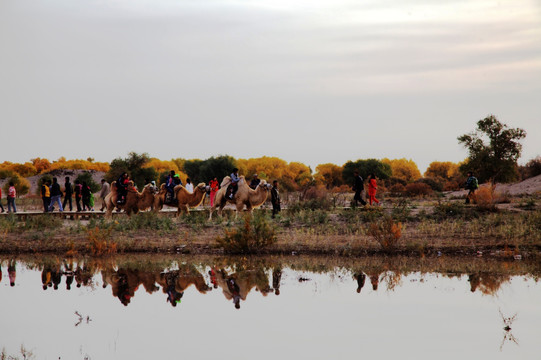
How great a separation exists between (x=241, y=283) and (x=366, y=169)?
62397 mm

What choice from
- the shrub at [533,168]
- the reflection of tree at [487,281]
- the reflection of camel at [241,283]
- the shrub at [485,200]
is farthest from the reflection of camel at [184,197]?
the shrub at [533,168]

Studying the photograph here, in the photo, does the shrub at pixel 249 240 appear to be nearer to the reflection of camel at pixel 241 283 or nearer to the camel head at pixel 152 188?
the reflection of camel at pixel 241 283

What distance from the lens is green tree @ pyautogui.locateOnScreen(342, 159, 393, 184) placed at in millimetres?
75125

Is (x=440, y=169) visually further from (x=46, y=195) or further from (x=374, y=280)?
(x=374, y=280)

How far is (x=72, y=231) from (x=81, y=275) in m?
7.54

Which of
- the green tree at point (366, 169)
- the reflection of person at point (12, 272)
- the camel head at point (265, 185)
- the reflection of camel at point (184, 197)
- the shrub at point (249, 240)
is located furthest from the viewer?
the green tree at point (366, 169)

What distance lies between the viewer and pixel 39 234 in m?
23.2

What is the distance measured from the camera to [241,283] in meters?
15.7

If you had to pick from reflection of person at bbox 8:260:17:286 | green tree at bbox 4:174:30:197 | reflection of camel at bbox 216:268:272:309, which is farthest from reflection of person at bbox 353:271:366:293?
green tree at bbox 4:174:30:197

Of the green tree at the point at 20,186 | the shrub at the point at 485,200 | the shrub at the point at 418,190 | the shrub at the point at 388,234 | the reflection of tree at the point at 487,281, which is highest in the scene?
the green tree at the point at 20,186

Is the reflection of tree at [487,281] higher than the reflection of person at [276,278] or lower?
lower

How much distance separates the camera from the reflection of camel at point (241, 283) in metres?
14.4

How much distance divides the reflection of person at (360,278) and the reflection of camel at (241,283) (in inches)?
70.3

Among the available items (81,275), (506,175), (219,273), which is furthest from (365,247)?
(506,175)
